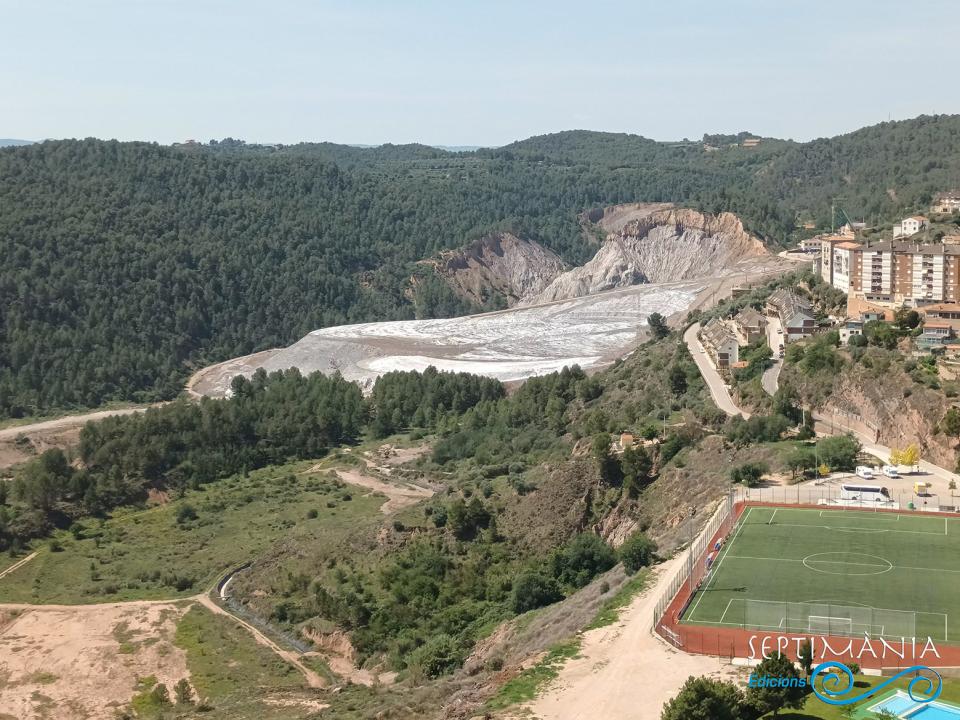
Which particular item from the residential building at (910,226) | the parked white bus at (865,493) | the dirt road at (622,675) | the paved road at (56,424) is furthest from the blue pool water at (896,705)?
the paved road at (56,424)

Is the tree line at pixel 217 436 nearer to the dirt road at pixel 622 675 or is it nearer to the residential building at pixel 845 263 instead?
the residential building at pixel 845 263

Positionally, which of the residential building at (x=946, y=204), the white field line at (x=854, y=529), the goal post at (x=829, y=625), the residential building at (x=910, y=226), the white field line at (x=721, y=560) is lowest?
the white field line at (x=721, y=560)

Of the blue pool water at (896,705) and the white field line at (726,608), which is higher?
the blue pool water at (896,705)

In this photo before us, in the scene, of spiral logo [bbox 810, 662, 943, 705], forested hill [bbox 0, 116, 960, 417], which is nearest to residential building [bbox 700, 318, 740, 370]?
spiral logo [bbox 810, 662, 943, 705]

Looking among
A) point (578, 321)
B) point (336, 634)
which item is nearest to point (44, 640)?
point (336, 634)

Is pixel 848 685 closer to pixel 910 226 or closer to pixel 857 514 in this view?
pixel 857 514

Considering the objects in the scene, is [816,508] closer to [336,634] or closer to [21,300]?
[336,634]

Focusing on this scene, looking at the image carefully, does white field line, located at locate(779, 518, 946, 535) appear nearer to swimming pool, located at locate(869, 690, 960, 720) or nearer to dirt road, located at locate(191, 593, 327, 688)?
swimming pool, located at locate(869, 690, 960, 720)
